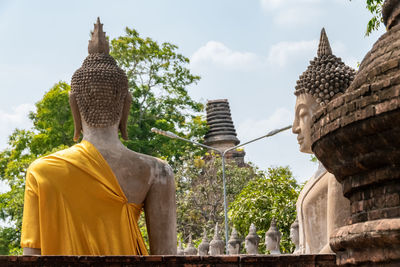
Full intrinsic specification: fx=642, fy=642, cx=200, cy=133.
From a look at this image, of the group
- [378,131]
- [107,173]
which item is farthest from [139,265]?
[107,173]

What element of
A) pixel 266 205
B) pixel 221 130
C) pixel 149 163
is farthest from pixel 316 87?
pixel 221 130

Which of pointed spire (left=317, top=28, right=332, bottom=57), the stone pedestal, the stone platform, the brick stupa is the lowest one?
the stone platform

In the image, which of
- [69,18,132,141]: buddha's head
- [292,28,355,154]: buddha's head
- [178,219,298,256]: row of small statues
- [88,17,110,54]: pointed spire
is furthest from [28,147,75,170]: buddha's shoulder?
[178,219,298,256]: row of small statues

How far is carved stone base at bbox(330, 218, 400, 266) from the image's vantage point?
2.80 meters

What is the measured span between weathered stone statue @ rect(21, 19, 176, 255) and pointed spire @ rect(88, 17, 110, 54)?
20 centimetres

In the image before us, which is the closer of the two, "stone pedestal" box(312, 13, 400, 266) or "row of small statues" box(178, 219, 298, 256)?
"stone pedestal" box(312, 13, 400, 266)

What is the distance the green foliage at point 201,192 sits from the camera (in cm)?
2814

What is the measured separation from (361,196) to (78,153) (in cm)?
349

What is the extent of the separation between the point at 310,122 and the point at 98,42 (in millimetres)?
2461

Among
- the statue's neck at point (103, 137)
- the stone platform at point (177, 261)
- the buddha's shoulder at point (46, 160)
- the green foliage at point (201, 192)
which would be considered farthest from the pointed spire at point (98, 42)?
the green foliage at point (201, 192)

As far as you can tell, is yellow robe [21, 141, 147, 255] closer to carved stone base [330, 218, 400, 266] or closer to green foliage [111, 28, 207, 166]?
carved stone base [330, 218, 400, 266]

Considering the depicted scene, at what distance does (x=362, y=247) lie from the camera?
3000mm

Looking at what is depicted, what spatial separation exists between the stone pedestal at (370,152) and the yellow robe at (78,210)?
115 inches

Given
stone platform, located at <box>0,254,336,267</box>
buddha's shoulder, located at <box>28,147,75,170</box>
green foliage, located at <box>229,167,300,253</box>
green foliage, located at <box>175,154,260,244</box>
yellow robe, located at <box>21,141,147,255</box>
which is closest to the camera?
stone platform, located at <box>0,254,336,267</box>
